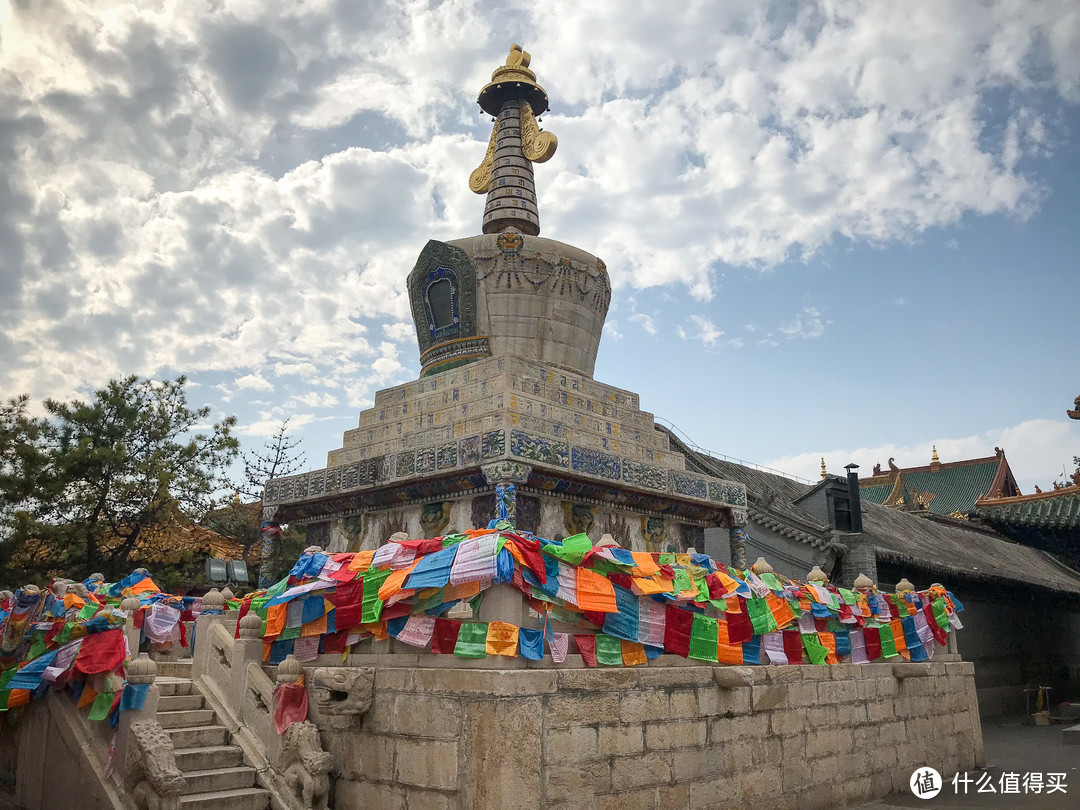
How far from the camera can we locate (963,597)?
2361 cm

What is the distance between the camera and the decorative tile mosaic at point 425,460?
1470cm

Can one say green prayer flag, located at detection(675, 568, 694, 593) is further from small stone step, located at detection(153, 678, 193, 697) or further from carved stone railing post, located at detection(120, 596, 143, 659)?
carved stone railing post, located at detection(120, 596, 143, 659)

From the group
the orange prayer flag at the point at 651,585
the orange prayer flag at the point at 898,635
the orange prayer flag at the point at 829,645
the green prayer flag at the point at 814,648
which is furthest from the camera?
the orange prayer flag at the point at 898,635

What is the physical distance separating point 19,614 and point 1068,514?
2228 centimetres

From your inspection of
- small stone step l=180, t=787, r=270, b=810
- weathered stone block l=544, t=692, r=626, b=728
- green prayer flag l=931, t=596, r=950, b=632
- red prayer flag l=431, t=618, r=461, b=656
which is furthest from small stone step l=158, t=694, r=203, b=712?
green prayer flag l=931, t=596, r=950, b=632

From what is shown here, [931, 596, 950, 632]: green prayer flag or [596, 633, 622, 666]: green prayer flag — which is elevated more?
[931, 596, 950, 632]: green prayer flag

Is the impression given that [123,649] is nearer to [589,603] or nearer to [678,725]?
[589,603]

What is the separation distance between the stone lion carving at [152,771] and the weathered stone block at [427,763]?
77.5 inches

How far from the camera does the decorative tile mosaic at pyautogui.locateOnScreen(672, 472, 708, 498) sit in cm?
1638

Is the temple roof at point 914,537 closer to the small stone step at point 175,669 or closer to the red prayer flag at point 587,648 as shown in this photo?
the small stone step at point 175,669

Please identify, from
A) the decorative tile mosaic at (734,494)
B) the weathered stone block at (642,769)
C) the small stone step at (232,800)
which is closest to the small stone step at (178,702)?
the small stone step at (232,800)

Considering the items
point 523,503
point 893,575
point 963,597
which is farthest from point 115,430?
point 963,597

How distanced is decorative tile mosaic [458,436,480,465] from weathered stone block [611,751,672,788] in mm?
6927

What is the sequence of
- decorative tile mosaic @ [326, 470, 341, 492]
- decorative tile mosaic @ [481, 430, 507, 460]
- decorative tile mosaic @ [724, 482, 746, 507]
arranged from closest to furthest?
1. decorative tile mosaic @ [481, 430, 507, 460]
2. decorative tile mosaic @ [326, 470, 341, 492]
3. decorative tile mosaic @ [724, 482, 746, 507]
